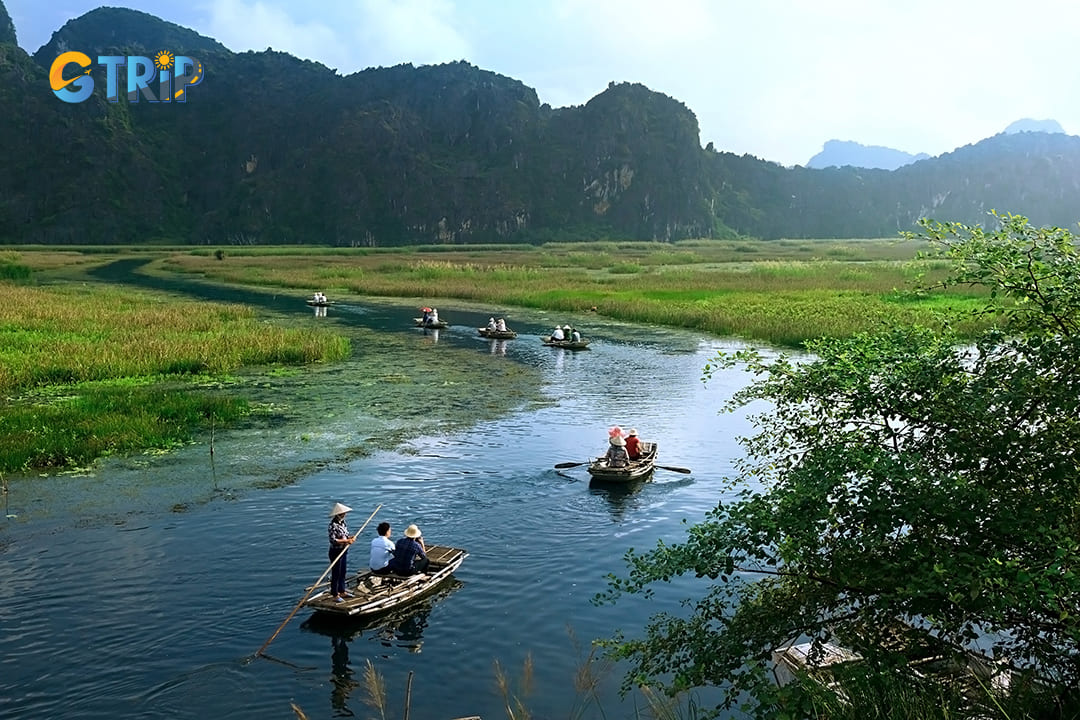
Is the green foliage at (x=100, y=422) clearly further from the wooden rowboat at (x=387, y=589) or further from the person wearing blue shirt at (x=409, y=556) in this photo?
the person wearing blue shirt at (x=409, y=556)

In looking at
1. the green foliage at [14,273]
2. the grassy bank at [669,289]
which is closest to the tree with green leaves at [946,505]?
the grassy bank at [669,289]

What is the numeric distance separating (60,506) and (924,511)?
1730 centimetres

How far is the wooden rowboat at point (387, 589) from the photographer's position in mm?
12641

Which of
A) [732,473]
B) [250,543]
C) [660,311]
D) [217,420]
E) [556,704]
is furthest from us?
[660,311]

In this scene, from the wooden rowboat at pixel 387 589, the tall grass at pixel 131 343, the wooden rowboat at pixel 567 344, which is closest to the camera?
the wooden rowboat at pixel 387 589

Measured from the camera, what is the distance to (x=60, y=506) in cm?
1750

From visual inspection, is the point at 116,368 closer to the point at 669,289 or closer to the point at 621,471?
the point at 621,471

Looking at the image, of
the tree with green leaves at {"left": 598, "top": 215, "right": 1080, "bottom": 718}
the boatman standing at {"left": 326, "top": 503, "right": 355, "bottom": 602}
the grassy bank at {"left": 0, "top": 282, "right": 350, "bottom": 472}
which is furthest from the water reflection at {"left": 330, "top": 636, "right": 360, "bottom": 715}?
the grassy bank at {"left": 0, "top": 282, "right": 350, "bottom": 472}

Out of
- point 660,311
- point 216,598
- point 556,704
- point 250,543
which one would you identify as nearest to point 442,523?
point 250,543

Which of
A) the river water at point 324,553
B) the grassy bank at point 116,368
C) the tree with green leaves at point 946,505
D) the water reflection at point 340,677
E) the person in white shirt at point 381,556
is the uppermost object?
the tree with green leaves at point 946,505

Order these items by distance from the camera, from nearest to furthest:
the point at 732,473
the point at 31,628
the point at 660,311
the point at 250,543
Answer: the point at 31,628
the point at 250,543
the point at 732,473
the point at 660,311

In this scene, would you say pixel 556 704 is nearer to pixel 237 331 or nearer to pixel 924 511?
pixel 924 511

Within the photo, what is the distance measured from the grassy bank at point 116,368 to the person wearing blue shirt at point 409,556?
37.5 feet

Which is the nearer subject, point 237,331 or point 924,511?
point 924,511
